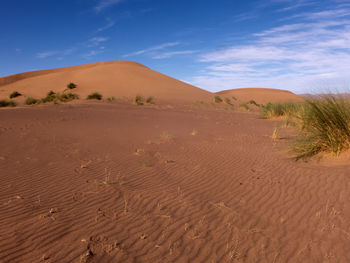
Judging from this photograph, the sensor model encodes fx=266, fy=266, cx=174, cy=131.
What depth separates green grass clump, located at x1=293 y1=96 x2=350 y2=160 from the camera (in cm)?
587

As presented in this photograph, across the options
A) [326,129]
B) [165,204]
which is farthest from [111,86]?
[165,204]

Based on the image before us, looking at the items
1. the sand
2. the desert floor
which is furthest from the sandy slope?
the desert floor

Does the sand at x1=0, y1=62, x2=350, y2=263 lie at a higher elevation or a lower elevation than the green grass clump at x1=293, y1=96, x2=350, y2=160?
lower

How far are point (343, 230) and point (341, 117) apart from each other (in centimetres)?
345

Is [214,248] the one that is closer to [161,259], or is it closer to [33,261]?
[161,259]

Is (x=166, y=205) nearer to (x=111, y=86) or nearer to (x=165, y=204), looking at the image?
(x=165, y=204)

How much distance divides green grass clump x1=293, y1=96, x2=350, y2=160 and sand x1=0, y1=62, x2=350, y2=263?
59 centimetres

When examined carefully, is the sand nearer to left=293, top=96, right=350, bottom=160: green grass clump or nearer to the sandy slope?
left=293, top=96, right=350, bottom=160: green grass clump

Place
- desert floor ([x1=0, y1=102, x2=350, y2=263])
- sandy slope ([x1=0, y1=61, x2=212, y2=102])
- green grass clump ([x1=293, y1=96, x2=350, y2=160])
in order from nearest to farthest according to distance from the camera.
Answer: desert floor ([x1=0, y1=102, x2=350, y2=263]), green grass clump ([x1=293, y1=96, x2=350, y2=160]), sandy slope ([x1=0, y1=61, x2=212, y2=102])

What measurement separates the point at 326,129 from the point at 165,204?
435cm

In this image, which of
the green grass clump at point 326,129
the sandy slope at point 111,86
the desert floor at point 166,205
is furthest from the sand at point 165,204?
the sandy slope at point 111,86

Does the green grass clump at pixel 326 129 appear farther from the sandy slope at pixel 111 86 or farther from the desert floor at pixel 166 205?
the sandy slope at pixel 111 86

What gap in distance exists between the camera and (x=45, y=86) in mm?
35281

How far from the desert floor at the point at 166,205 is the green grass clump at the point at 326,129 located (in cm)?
61
